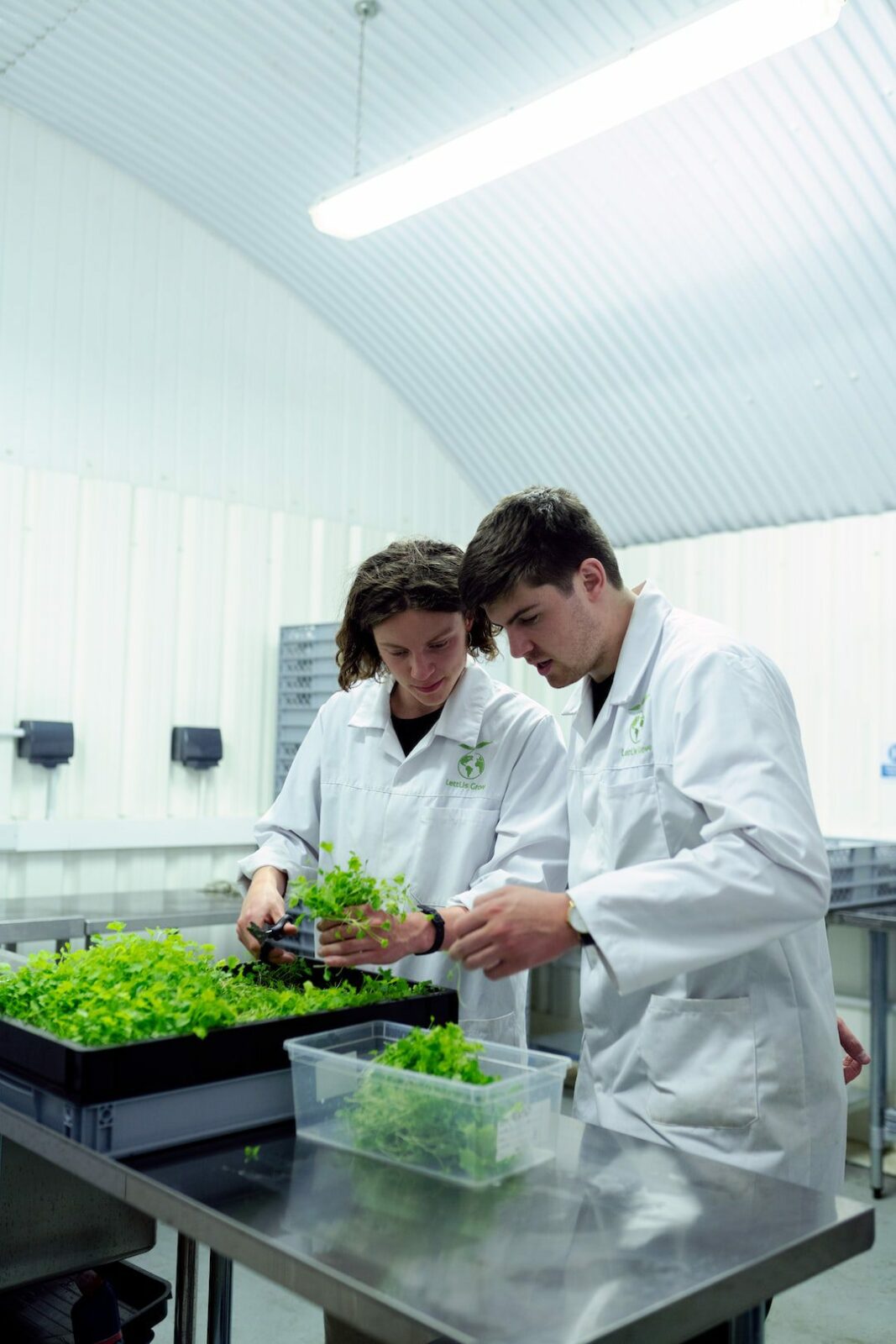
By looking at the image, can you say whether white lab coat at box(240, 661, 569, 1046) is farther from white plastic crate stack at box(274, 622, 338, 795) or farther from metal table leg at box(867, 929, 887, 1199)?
white plastic crate stack at box(274, 622, 338, 795)

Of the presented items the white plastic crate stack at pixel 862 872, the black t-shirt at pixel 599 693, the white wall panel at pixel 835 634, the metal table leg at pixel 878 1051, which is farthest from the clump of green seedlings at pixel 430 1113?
the white wall panel at pixel 835 634

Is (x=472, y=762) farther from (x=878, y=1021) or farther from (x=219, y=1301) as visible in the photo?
(x=878, y=1021)

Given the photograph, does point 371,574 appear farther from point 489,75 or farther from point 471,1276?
point 489,75

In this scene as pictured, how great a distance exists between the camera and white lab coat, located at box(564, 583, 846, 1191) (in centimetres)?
153

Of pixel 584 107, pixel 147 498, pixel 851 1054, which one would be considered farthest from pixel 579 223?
pixel 851 1054

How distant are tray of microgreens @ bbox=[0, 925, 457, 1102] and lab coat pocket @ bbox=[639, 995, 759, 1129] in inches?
13.2

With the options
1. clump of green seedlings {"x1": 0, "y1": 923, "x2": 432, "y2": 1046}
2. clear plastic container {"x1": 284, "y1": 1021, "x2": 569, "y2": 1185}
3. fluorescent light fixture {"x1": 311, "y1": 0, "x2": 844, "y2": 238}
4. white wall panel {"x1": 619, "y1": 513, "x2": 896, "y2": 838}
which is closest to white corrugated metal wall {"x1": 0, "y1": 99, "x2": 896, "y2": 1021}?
white wall panel {"x1": 619, "y1": 513, "x2": 896, "y2": 838}

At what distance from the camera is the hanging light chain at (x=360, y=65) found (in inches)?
162

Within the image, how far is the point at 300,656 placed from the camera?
550 centimetres

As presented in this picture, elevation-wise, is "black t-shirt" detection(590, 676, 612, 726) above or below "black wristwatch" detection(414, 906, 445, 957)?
above

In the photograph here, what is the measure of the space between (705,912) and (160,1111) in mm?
738

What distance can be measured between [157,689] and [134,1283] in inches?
120

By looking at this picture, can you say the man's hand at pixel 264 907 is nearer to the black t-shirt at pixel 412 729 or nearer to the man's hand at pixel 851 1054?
the black t-shirt at pixel 412 729

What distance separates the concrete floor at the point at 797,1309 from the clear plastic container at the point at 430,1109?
6.12ft
